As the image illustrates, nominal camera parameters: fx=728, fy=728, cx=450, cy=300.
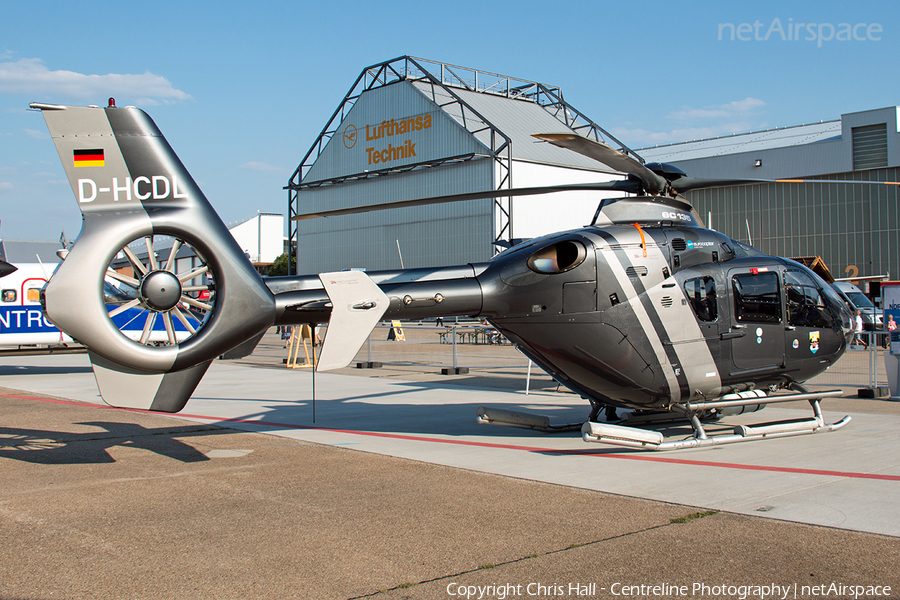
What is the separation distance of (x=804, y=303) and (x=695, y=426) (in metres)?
2.55

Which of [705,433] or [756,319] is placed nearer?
[705,433]

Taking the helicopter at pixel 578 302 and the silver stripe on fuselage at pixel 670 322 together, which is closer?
the helicopter at pixel 578 302

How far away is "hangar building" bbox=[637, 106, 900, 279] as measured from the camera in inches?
1693

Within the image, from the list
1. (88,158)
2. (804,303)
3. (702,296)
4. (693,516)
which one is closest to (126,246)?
(88,158)

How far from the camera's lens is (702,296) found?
10078mm

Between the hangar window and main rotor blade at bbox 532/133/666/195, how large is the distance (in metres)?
1.20

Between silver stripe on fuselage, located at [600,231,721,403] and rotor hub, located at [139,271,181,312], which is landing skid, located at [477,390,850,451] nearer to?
silver stripe on fuselage, located at [600,231,721,403]

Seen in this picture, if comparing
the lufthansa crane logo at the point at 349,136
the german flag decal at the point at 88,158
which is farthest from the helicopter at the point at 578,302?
the lufthansa crane logo at the point at 349,136

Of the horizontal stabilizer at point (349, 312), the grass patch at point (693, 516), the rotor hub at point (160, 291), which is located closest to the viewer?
the grass patch at point (693, 516)

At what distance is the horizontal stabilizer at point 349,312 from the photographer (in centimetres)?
879

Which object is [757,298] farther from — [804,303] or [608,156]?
[608,156]

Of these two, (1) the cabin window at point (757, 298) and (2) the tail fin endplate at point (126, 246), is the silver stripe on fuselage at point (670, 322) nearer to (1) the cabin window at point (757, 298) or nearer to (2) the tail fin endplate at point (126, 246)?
(1) the cabin window at point (757, 298)

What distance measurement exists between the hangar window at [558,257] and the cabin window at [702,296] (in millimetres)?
1562

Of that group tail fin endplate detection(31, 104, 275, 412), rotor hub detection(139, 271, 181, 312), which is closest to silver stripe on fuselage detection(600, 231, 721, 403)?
tail fin endplate detection(31, 104, 275, 412)
